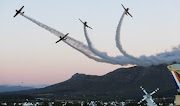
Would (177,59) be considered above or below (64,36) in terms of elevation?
below

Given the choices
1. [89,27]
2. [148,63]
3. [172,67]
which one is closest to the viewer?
[172,67]

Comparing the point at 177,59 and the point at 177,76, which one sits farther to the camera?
the point at 177,59

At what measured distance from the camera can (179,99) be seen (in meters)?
65.0

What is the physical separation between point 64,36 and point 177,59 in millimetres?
71922

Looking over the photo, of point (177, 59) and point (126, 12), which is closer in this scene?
point (126, 12)

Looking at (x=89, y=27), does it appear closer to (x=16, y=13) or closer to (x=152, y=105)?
(x=16, y=13)

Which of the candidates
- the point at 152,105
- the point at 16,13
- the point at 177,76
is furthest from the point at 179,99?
the point at 16,13

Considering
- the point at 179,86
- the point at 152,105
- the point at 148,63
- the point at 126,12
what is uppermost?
the point at 126,12

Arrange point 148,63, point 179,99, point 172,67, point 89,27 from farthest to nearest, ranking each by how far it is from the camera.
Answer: point 148,63 < point 89,27 < point 172,67 < point 179,99

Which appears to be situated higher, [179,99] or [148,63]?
[148,63]

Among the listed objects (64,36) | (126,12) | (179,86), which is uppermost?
(126,12)

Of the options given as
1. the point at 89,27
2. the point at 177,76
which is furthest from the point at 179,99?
the point at 89,27

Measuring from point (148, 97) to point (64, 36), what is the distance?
9257 centimetres

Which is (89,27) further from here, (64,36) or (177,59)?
(177,59)
